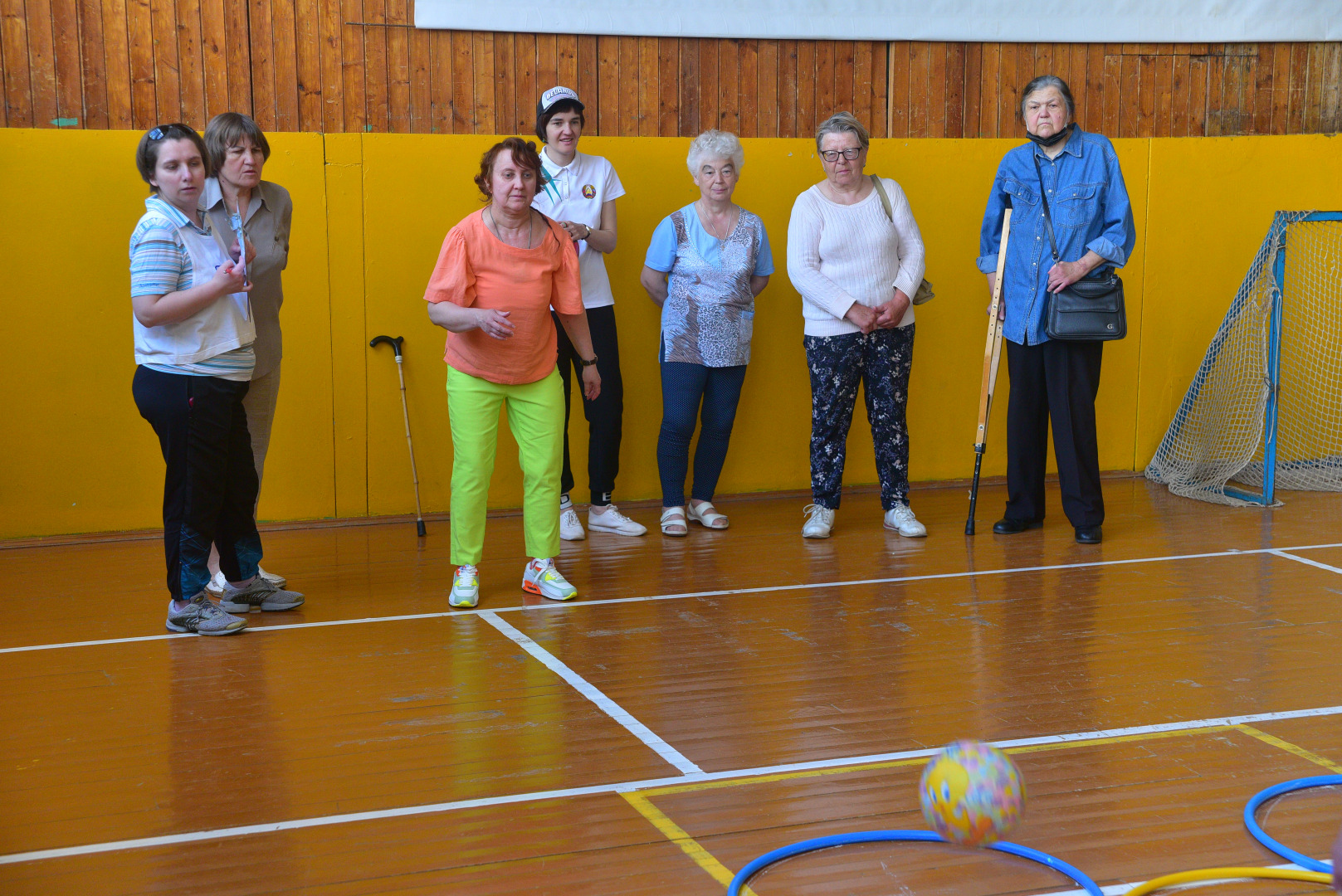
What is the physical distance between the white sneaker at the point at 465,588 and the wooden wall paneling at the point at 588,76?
334 cm

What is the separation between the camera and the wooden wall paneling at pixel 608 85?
6.71 m

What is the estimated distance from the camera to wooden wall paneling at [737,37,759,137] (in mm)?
6914

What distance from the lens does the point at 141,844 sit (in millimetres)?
2398

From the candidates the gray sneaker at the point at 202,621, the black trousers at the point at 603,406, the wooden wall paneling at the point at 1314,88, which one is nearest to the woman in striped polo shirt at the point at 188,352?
the gray sneaker at the point at 202,621

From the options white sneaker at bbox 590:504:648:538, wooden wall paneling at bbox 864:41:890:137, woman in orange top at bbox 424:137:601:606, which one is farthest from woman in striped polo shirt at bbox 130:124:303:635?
wooden wall paneling at bbox 864:41:890:137

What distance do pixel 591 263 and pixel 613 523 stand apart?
3.69ft

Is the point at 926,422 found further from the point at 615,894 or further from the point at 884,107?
the point at 615,894

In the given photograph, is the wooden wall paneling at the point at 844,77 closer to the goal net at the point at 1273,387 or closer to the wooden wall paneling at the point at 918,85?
the wooden wall paneling at the point at 918,85

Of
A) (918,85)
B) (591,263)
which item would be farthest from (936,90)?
(591,263)

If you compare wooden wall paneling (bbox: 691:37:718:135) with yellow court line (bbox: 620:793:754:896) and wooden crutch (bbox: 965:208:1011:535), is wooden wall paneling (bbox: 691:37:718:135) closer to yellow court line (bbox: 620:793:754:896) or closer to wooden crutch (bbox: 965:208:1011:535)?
wooden crutch (bbox: 965:208:1011:535)

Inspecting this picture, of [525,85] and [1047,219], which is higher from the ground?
[525,85]

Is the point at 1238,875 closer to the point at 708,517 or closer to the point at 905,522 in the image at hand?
the point at 905,522

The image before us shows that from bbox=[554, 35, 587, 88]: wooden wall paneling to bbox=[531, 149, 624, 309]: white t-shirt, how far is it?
64.2 inches

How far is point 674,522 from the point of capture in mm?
5258
